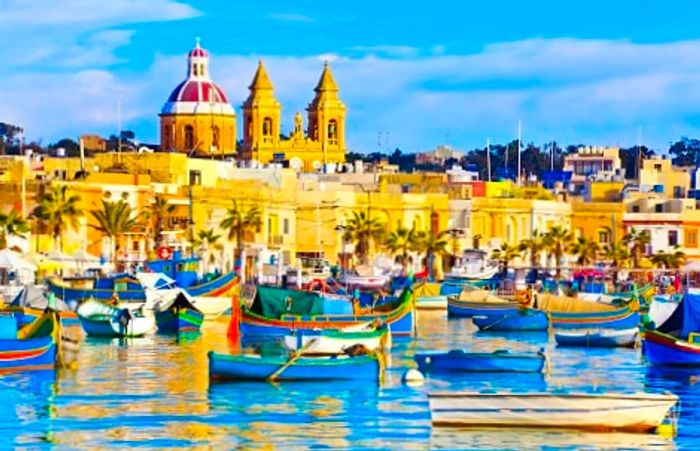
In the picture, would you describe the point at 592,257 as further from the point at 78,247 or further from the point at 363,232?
the point at 78,247

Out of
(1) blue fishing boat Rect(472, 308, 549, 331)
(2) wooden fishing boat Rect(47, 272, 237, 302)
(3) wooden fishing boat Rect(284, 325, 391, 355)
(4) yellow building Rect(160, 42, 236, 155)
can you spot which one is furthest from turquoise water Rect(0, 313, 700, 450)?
(4) yellow building Rect(160, 42, 236, 155)

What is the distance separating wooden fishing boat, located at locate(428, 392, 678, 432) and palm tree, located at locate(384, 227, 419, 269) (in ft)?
201

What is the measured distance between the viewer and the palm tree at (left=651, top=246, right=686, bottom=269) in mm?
97500

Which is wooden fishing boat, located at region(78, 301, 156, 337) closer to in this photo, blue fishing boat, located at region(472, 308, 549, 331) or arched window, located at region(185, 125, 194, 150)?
blue fishing boat, located at region(472, 308, 549, 331)

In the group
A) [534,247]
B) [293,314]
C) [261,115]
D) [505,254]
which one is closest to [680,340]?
[293,314]

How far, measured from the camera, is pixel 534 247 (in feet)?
327

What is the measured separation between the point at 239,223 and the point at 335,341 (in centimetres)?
4003

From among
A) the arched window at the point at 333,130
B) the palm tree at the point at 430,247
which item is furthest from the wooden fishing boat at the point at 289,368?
the arched window at the point at 333,130

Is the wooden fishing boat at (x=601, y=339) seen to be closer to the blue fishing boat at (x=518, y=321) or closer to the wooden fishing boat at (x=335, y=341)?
the blue fishing boat at (x=518, y=321)

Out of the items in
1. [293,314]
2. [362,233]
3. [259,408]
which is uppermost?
[362,233]

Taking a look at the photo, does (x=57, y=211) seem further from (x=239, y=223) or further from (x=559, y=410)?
(x=559, y=410)

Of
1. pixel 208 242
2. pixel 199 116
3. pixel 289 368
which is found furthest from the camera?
pixel 199 116

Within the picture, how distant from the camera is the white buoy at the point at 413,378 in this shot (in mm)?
40594

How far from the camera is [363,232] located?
305 ft
